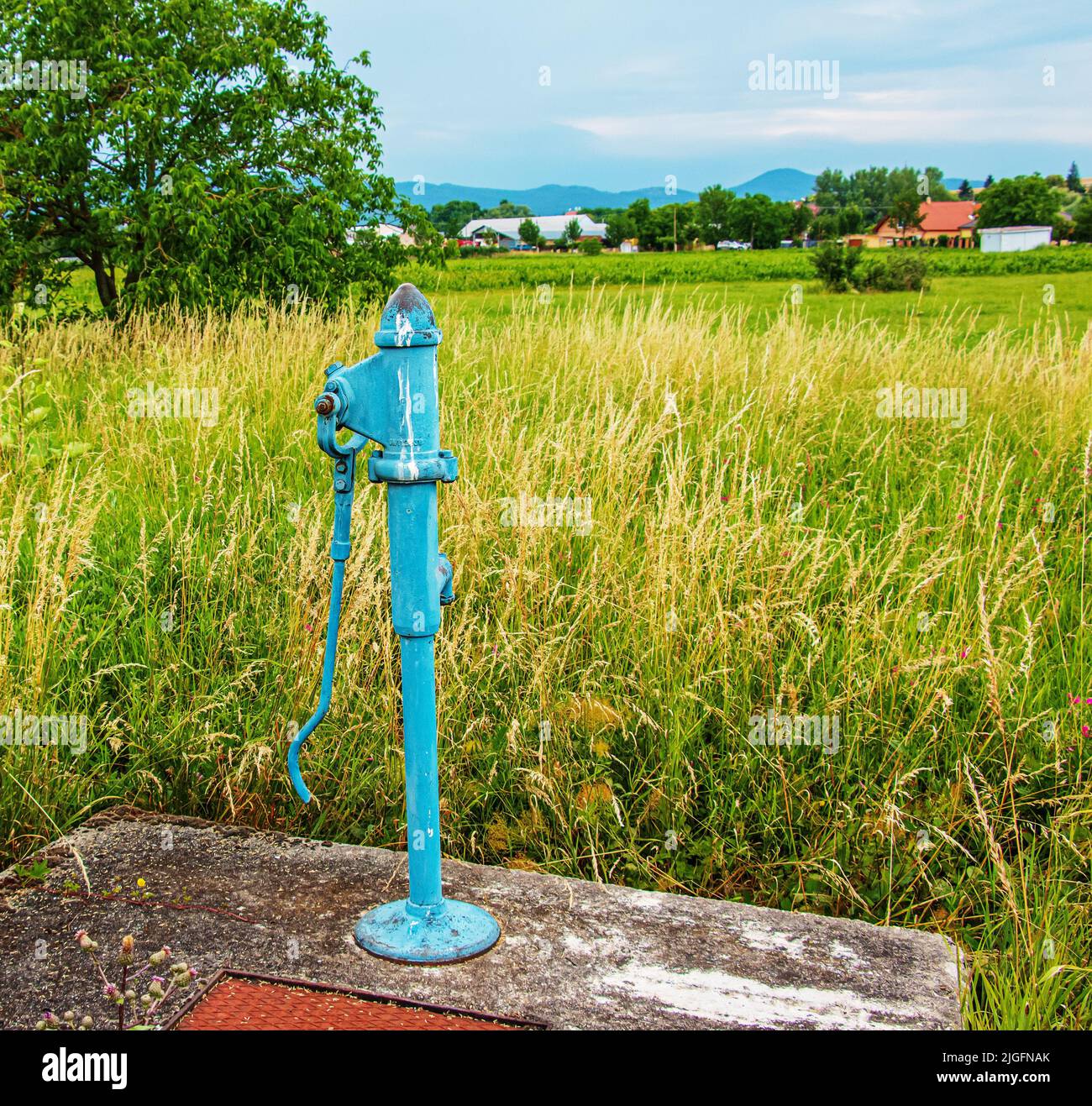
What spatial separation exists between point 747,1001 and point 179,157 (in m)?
9.03

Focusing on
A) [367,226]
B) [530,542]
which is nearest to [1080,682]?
[530,542]

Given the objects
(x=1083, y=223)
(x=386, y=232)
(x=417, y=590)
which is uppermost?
(x=1083, y=223)

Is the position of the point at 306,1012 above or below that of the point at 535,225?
below

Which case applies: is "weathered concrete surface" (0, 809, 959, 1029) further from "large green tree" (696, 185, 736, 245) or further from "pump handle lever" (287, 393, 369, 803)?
"large green tree" (696, 185, 736, 245)

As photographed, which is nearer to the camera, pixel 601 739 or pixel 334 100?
pixel 601 739

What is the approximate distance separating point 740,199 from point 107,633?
50818 millimetres

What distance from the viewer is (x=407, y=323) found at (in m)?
1.91

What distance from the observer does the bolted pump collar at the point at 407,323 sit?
191cm

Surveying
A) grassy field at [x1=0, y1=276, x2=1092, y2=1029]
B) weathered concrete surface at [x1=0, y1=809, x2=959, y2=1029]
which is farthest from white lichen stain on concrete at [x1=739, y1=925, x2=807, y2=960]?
grassy field at [x1=0, y1=276, x2=1092, y2=1029]

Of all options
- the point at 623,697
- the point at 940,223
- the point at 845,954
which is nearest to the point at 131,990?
the point at 845,954

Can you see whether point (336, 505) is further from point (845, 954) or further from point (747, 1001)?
point (845, 954)

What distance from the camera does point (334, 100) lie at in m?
9.95

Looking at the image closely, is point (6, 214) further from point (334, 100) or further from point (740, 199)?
point (740, 199)

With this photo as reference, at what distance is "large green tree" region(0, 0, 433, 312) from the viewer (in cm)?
859
